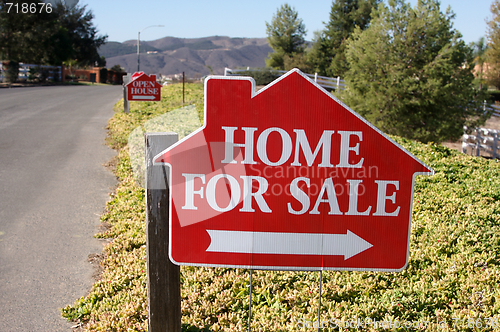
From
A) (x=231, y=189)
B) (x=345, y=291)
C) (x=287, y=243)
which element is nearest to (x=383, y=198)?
(x=287, y=243)

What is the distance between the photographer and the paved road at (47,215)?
12.5 ft

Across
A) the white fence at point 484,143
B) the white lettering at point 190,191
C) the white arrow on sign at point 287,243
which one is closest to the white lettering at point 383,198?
the white arrow on sign at point 287,243

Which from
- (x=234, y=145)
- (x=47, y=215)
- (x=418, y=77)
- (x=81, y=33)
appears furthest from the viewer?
(x=81, y=33)

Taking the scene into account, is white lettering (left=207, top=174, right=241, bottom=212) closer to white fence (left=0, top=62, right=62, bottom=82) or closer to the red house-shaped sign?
the red house-shaped sign

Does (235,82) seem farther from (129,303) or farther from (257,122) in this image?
(129,303)

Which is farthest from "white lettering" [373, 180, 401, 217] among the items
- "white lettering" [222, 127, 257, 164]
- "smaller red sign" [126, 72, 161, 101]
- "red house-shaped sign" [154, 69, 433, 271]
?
"smaller red sign" [126, 72, 161, 101]

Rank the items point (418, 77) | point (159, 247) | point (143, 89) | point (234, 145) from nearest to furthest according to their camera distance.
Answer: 1. point (234, 145)
2. point (159, 247)
3. point (143, 89)
4. point (418, 77)

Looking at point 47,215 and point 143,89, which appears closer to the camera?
point 47,215

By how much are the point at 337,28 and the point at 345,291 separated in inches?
1822

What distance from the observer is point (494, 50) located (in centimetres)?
3947

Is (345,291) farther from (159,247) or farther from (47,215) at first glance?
(47,215)

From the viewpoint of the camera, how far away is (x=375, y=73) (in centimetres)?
1633

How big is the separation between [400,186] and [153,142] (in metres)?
1.21

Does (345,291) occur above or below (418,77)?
below
